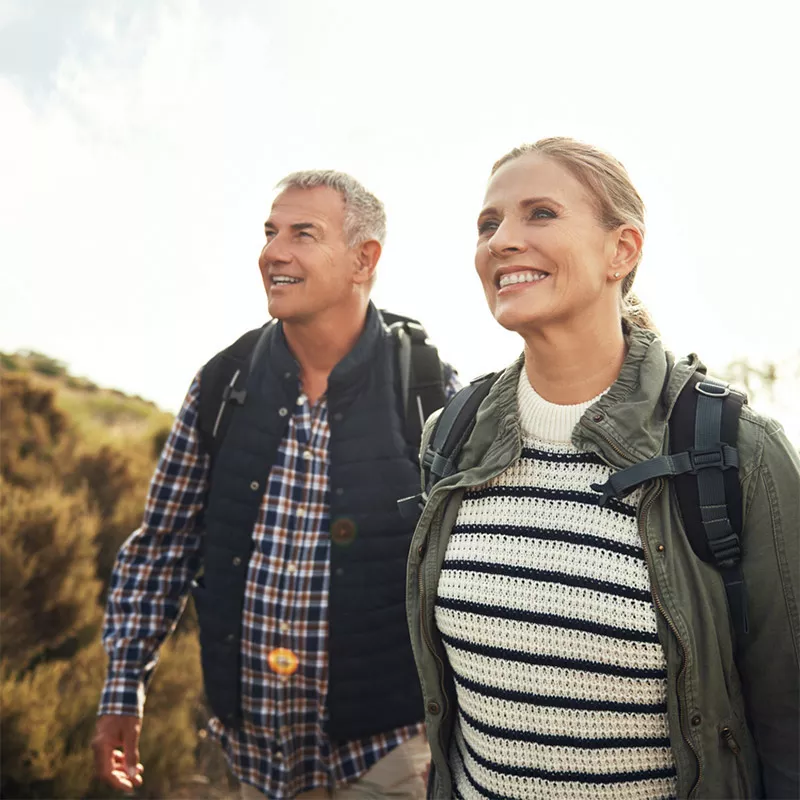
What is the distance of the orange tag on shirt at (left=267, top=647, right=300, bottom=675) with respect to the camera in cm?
278

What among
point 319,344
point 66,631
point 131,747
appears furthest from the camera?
point 66,631

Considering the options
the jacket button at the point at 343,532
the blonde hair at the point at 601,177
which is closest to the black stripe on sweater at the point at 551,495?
the blonde hair at the point at 601,177

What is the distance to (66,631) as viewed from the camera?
5023mm

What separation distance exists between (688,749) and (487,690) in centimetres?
48

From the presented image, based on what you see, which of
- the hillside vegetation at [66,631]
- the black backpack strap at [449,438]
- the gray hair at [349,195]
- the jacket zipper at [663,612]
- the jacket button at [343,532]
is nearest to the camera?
the jacket zipper at [663,612]

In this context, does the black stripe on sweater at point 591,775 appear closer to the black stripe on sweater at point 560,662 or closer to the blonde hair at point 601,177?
the black stripe on sweater at point 560,662

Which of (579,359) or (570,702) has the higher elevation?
(579,359)

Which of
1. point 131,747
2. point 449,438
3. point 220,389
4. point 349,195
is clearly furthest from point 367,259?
point 131,747

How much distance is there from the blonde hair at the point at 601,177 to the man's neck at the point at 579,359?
0.82 ft

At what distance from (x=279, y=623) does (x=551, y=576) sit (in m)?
1.35

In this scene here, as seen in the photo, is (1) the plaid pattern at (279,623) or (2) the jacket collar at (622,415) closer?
(2) the jacket collar at (622,415)

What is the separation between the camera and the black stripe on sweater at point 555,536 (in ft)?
5.74

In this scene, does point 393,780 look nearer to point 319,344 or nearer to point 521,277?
point 319,344

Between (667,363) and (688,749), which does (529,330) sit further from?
(688,749)
